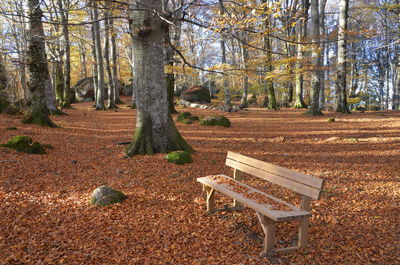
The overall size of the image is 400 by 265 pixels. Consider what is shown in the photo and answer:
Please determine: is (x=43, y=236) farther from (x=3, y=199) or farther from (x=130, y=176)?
(x=130, y=176)

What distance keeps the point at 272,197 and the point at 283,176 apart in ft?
1.04

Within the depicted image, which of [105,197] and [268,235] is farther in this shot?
[105,197]

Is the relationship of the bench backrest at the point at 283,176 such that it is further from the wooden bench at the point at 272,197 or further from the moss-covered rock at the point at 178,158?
the moss-covered rock at the point at 178,158

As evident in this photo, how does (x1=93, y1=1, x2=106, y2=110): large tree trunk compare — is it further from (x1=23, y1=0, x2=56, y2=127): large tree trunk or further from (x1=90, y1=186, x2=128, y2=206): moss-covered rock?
(x1=90, y1=186, x2=128, y2=206): moss-covered rock

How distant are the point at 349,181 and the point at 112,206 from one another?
4512mm

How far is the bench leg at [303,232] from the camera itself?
3.02 m

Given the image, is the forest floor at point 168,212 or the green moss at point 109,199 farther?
the green moss at point 109,199

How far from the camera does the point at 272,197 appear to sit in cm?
338

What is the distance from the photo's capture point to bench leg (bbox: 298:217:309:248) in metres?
3.02

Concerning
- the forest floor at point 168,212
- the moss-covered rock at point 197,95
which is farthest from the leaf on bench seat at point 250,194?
the moss-covered rock at point 197,95

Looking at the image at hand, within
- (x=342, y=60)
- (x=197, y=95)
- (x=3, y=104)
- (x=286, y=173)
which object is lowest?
(x=286, y=173)

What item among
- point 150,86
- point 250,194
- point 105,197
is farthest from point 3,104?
point 250,194

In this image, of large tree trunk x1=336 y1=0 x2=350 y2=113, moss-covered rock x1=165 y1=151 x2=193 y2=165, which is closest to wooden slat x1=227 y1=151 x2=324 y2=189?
moss-covered rock x1=165 y1=151 x2=193 y2=165

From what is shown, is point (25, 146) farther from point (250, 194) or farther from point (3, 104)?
point (3, 104)
